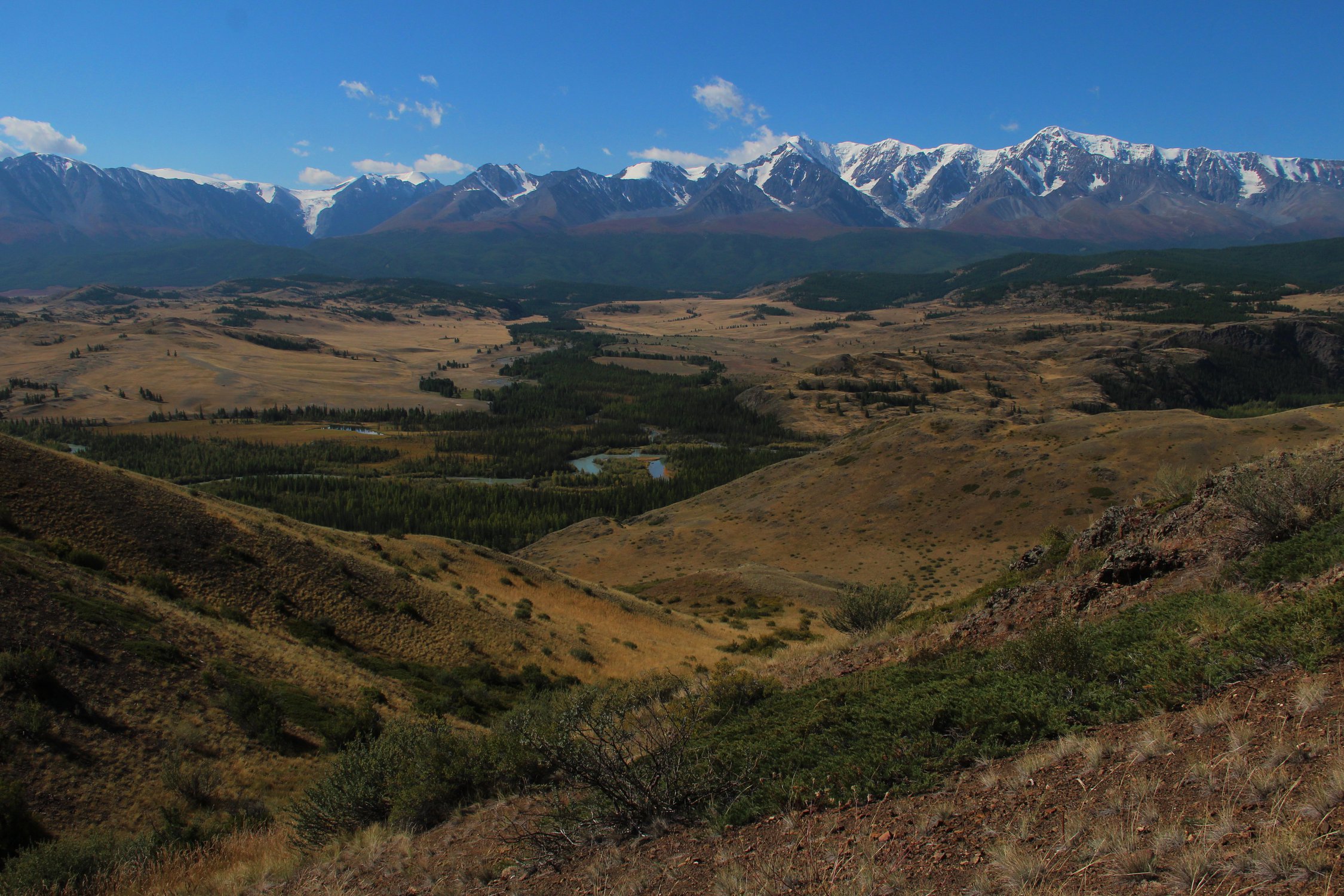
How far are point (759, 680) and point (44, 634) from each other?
18.4m

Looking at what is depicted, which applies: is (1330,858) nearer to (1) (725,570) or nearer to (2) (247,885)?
(2) (247,885)

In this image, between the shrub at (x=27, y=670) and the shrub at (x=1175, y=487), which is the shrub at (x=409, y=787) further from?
the shrub at (x=1175, y=487)

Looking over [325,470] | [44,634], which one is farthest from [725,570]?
[325,470]

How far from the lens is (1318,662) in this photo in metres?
8.33

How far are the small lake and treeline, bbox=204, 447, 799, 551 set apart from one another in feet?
23.5

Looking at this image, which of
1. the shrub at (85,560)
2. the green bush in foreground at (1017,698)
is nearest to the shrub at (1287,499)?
the green bush in foreground at (1017,698)

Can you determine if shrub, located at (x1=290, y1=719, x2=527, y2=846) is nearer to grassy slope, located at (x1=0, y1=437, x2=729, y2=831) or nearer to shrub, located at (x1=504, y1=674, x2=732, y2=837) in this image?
shrub, located at (x1=504, y1=674, x2=732, y2=837)

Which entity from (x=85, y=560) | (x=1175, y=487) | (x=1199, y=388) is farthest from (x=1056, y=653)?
(x=1199, y=388)

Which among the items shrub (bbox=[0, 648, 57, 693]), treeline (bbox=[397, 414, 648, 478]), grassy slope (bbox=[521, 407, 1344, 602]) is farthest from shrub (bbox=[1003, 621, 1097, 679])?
treeline (bbox=[397, 414, 648, 478])

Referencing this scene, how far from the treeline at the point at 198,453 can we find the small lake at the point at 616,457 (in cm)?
3862

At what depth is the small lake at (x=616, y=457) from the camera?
13638 cm

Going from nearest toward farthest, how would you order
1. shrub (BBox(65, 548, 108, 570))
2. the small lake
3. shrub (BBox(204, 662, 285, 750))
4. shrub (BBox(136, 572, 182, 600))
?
1. shrub (BBox(204, 662, 285, 750))
2. shrub (BBox(65, 548, 108, 570))
3. shrub (BBox(136, 572, 182, 600))
4. the small lake

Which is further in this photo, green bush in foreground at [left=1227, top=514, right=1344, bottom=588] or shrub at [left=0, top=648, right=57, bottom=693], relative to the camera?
shrub at [left=0, top=648, right=57, bottom=693]

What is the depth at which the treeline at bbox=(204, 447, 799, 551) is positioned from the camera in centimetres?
9769
